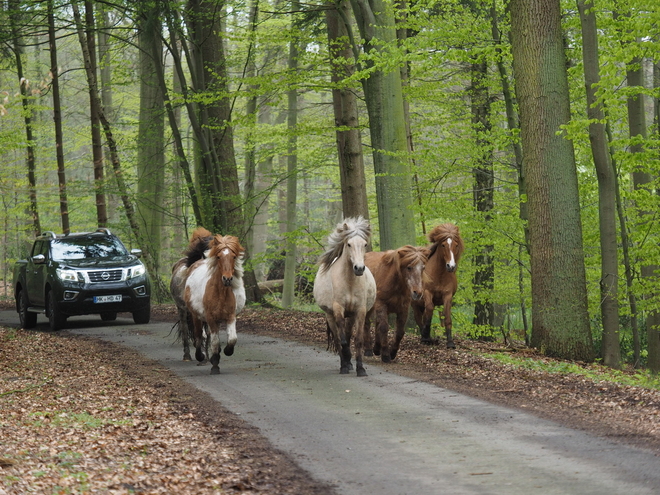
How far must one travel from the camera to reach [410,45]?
46.4 feet

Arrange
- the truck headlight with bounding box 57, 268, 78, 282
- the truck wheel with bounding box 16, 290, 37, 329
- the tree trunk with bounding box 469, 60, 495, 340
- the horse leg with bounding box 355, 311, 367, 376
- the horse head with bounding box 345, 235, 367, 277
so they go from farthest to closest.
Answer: the truck wheel with bounding box 16, 290, 37, 329, the tree trunk with bounding box 469, 60, 495, 340, the truck headlight with bounding box 57, 268, 78, 282, the horse leg with bounding box 355, 311, 367, 376, the horse head with bounding box 345, 235, 367, 277

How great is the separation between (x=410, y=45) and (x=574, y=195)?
4.01m

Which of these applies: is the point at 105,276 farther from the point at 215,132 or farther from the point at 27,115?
the point at 27,115

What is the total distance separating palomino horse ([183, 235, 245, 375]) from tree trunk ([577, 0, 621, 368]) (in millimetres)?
5913

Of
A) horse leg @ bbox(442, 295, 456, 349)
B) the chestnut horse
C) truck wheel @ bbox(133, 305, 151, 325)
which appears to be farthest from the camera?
truck wheel @ bbox(133, 305, 151, 325)

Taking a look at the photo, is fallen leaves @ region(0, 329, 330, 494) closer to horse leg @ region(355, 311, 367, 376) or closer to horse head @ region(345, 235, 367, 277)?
horse leg @ region(355, 311, 367, 376)

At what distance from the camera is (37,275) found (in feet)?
61.2

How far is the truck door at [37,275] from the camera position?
60.0 ft

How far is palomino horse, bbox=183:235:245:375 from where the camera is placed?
11055mm

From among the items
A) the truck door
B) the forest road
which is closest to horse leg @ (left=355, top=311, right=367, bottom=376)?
the forest road

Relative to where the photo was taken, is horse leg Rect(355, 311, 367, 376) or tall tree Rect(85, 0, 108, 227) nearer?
horse leg Rect(355, 311, 367, 376)

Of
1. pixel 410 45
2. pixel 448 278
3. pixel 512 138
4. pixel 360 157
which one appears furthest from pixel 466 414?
pixel 360 157

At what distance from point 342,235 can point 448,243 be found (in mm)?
3286

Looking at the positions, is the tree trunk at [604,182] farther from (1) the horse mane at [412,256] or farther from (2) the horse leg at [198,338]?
(2) the horse leg at [198,338]
